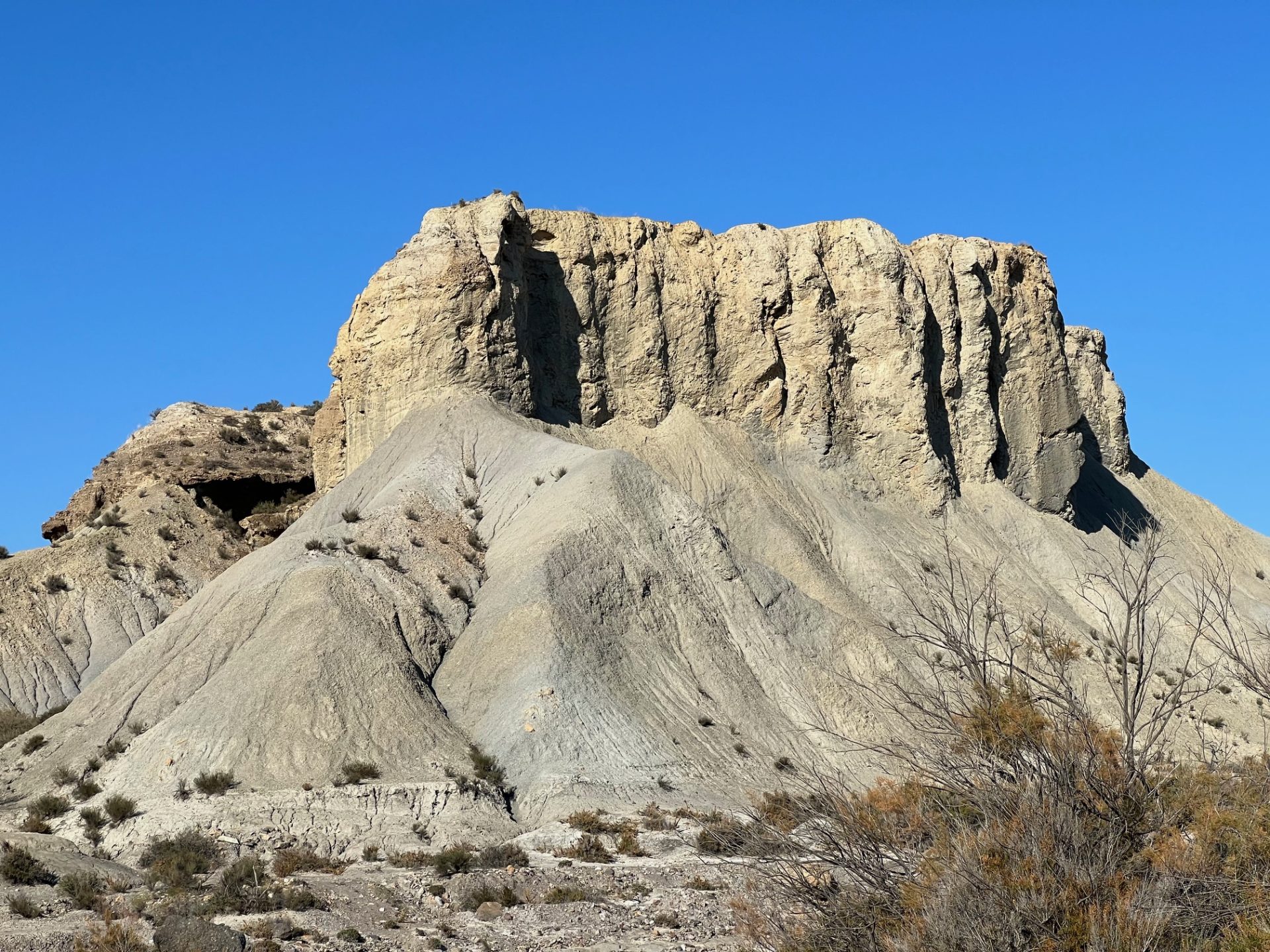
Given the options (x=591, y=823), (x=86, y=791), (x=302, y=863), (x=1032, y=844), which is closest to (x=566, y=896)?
(x=591, y=823)

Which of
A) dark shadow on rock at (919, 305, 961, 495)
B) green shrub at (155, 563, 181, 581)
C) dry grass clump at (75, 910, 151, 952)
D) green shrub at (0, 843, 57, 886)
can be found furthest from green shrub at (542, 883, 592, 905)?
green shrub at (155, 563, 181, 581)

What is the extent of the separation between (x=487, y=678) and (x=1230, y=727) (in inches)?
835

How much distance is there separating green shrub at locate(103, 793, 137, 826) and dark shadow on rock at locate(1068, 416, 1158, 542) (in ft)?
118

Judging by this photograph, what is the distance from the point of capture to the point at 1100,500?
57.3 m

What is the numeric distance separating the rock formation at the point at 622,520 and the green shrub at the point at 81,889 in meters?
5.03

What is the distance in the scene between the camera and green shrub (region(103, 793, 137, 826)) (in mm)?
27297

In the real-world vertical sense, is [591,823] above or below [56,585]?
below

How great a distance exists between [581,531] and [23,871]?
678 inches

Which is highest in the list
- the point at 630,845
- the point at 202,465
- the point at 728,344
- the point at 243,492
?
the point at 728,344

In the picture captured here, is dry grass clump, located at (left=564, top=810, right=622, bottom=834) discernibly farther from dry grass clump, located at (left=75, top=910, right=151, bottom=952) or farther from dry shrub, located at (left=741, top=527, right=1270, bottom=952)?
dry shrub, located at (left=741, top=527, right=1270, bottom=952)

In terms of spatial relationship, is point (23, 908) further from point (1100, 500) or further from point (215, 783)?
point (1100, 500)

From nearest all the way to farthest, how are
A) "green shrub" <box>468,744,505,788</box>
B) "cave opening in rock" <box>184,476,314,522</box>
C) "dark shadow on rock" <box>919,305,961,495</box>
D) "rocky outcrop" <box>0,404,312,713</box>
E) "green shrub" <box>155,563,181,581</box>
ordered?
"green shrub" <box>468,744,505,788</box> → "rocky outcrop" <box>0,404,312,713</box> → "green shrub" <box>155,563,181,581</box> → "dark shadow on rock" <box>919,305,961,495</box> → "cave opening in rock" <box>184,476,314,522</box>

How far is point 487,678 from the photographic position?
32812mm

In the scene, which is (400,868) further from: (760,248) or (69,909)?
(760,248)
